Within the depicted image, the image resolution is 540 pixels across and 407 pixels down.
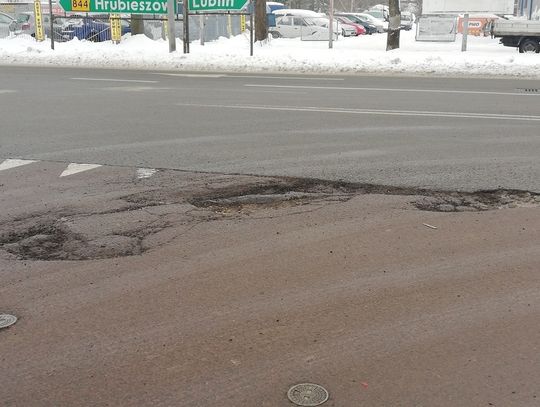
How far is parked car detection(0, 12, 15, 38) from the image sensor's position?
31531 mm

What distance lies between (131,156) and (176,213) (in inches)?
97.4

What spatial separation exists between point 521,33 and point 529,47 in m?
0.65

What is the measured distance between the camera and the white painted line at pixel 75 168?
7371mm

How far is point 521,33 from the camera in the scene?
2423 cm

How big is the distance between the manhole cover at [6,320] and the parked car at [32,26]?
94.9ft

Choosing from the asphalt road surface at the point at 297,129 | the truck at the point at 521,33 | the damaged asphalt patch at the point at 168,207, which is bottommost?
the damaged asphalt patch at the point at 168,207

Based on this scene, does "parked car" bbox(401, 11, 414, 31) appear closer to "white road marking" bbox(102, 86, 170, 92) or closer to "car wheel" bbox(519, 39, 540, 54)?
"car wheel" bbox(519, 39, 540, 54)

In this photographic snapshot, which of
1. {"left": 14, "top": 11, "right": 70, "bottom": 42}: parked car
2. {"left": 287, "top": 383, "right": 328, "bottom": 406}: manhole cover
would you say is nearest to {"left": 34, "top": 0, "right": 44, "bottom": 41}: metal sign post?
{"left": 14, "top": 11, "right": 70, "bottom": 42}: parked car

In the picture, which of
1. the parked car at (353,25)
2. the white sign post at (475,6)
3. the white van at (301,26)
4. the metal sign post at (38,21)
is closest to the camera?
the white sign post at (475,6)

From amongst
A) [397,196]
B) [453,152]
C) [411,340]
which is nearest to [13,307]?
[411,340]

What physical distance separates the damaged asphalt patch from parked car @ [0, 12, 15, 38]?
27.9 metres

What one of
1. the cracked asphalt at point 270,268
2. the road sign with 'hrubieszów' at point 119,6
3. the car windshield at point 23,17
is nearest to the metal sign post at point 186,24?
the road sign with 'hrubieszów' at point 119,6

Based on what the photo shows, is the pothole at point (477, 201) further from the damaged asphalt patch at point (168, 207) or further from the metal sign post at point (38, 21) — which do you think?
the metal sign post at point (38, 21)

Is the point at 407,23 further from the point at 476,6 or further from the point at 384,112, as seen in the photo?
the point at 384,112
